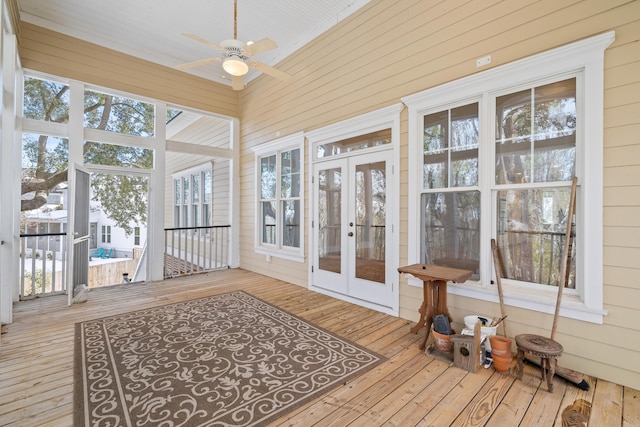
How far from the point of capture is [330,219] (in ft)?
15.1

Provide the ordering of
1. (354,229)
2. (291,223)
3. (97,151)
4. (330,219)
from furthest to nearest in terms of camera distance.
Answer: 1. (291,223)
2. (97,151)
3. (330,219)
4. (354,229)

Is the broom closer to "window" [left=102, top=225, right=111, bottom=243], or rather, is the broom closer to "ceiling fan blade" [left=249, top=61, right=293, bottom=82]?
"ceiling fan blade" [left=249, top=61, right=293, bottom=82]

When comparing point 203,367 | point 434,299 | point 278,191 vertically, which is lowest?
point 203,367

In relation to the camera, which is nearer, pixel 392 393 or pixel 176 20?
pixel 392 393

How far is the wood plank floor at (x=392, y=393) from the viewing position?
6.01 ft

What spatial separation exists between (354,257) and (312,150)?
1928 millimetres

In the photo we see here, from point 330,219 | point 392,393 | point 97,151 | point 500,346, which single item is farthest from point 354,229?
point 97,151

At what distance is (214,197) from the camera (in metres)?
7.50

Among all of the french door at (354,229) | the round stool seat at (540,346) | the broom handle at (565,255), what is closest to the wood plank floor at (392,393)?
the round stool seat at (540,346)

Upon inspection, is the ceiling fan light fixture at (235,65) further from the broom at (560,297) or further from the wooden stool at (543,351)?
the wooden stool at (543,351)

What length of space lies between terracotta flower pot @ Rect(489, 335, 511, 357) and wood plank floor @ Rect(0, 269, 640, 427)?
17 cm

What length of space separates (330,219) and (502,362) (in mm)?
2840

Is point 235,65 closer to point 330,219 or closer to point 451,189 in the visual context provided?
point 330,219

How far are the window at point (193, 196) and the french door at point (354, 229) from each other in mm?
4142
